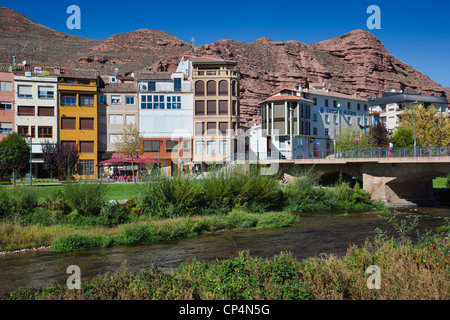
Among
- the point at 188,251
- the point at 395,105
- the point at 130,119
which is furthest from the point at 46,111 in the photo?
the point at 395,105

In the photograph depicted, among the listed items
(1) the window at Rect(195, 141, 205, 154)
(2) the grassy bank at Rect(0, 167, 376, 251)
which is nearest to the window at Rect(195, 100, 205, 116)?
(1) the window at Rect(195, 141, 205, 154)

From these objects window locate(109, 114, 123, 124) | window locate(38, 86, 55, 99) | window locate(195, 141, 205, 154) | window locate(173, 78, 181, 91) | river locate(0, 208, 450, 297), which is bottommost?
river locate(0, 208, 450, 297)

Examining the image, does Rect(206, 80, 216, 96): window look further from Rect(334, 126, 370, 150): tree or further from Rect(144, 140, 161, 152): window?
Rect(334, 126, 370, 150): tree

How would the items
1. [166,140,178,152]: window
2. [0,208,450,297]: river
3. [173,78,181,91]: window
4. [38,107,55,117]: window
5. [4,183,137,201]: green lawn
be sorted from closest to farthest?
[0,208,450,297]: river < [4,183,137,201]: green lawn < [38,107,55,117]: window < [166,140,178,152]: window < [173,78,181,91]: window

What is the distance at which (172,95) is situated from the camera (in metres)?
59.6

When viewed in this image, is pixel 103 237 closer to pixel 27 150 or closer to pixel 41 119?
pixel 27 150

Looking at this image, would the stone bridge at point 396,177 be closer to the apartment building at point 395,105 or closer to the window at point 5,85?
the window at point 5,85

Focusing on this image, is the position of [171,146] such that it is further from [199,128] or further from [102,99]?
[102,99]

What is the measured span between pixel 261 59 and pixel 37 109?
91.1 m

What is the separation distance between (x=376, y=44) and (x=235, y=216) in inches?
6030

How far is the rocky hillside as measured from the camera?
411 ft

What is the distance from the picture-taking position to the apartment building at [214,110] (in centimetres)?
5647

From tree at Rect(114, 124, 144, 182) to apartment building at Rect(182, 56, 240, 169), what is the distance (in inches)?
294
